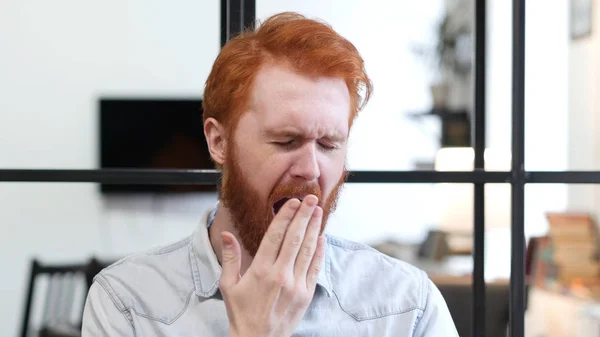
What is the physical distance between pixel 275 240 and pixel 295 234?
0.04m

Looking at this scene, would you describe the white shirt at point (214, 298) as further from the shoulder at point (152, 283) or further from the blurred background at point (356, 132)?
the blurred background at point (356, 132)

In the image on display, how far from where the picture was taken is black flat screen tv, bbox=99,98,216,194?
191 cm

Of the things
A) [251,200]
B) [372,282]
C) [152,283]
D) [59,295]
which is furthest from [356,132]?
[59,295]

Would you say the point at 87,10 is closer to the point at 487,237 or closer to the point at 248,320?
the point at 248,320

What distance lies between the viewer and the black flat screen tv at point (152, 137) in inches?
75.0

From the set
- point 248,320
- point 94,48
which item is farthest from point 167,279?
point 94,48

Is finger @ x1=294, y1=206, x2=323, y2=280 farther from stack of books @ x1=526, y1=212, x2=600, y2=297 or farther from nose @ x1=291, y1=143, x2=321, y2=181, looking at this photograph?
stack of books @ x1=526, y1=212, x2=600, y2=297

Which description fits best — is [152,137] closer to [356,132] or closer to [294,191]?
[356,132]

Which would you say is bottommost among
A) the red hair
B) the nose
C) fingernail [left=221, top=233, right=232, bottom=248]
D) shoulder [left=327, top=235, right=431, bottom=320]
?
shoulder [left=327, top=235, right=431, bottom=320]

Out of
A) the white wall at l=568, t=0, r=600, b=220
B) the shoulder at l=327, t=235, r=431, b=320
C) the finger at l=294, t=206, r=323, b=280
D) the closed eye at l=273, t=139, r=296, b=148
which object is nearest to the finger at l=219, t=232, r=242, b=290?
the finger at l=294, t=206, r=323, b=280

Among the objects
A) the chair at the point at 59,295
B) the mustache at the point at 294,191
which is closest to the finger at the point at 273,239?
the mustache at the point at 294,191

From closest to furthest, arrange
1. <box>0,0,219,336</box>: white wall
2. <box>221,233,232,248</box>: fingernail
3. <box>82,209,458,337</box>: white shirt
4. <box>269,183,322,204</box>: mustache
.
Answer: <box>221,233,232,248</box>: fingernail < <box>269,183,322,204</box>: mustache < <box>82,209,458,337</box>: white shirt < <box>0,0,219,336</box>: white wall

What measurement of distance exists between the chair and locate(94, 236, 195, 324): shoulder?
1.22 ft

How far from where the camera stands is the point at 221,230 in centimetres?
156
